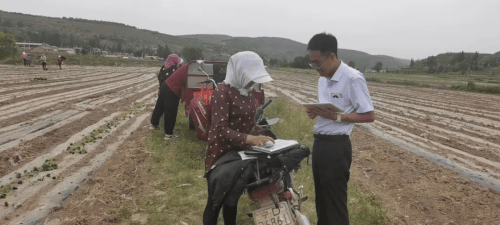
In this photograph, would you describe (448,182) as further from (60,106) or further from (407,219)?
(60,106)

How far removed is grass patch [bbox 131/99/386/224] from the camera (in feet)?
15.1

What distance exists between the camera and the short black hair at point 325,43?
2930 mm

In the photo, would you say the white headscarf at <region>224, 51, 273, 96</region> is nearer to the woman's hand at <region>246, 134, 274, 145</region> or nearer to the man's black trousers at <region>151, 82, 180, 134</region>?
the woman's hand at <region>246, 134, 274, 145</region>

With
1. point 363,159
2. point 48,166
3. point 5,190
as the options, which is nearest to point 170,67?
point 48,166

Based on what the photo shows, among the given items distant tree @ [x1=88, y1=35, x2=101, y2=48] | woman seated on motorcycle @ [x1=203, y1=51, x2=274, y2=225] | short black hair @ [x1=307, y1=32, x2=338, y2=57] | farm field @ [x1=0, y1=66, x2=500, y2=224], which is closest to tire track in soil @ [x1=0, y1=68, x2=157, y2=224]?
farm field @ [x1=0, y1=66, x2=500, y2=224]

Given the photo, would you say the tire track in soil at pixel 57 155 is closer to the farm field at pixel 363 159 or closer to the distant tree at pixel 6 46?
the farm field at pixel 363 159

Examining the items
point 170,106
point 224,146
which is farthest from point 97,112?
point 224,146

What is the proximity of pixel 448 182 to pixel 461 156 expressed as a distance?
2.32 meters

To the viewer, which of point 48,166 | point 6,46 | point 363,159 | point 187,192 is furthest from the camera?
point 6,46

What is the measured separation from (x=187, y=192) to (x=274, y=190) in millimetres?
2654

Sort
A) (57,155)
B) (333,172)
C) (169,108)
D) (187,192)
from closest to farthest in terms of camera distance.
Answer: (333,172)
(187,192)
(57,155)
(169,108)

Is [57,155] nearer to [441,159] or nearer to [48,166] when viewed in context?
[48,166]

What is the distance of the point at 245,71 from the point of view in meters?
3.08

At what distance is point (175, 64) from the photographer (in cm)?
998
